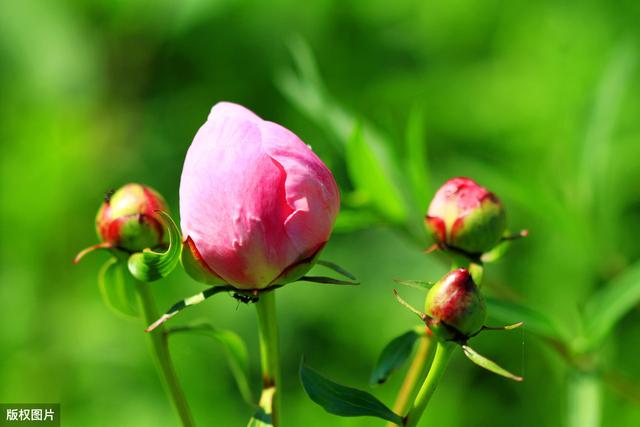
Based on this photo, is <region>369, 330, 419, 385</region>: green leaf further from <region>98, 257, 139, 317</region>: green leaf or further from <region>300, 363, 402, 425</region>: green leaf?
<region>98, 257, 139, 317</region>: green leaf

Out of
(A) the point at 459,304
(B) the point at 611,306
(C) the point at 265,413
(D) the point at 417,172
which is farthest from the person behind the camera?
(D) the point at 417,172

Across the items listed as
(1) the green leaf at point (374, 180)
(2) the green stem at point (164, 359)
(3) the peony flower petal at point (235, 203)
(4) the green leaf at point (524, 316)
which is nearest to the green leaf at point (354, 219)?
(1) the green leaf at point (374, 180)

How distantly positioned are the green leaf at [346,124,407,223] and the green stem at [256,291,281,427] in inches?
18.3

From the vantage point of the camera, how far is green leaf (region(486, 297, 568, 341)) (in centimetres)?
128

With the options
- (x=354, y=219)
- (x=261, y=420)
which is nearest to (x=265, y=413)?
(x=261, y=420)

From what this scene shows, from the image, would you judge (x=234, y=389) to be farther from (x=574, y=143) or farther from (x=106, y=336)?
(x=574, y=143)

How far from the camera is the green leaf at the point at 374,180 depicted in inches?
60.4

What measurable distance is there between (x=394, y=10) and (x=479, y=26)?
260 millimetres

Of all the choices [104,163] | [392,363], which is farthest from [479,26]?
[392,363]

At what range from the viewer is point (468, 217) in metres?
1.15

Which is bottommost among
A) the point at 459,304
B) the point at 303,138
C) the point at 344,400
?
the point at 344,400

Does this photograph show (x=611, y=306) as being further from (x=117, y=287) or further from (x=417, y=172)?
(x=117, y=287)

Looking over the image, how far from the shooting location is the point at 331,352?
2.55m

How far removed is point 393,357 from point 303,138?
65.7 inches
